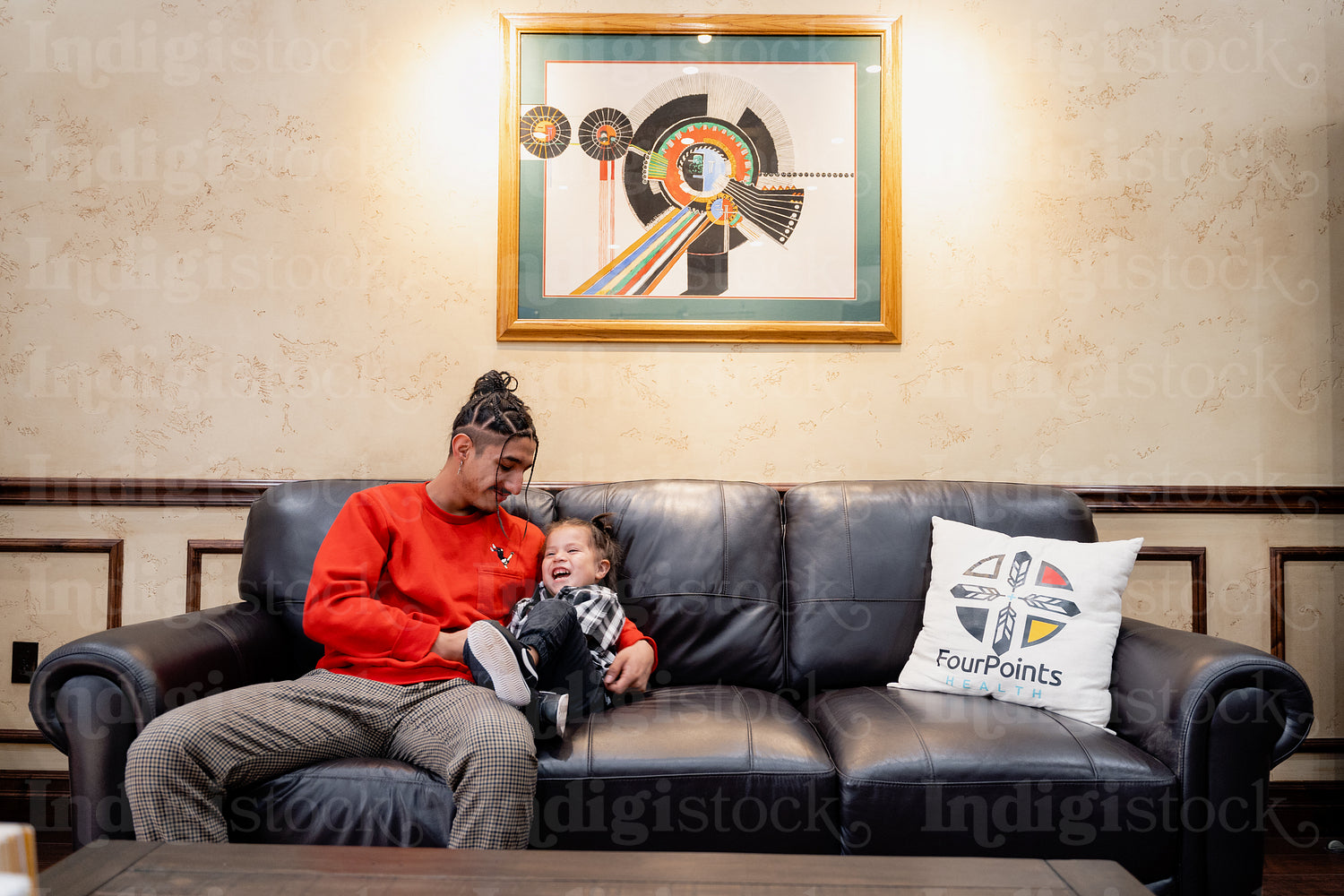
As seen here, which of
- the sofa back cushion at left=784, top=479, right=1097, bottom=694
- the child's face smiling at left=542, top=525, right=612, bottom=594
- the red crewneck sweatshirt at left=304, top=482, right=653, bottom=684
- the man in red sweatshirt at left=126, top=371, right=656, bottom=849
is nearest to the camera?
the man in red sweatshirt at left=126, top=371, right=656, bottom=849

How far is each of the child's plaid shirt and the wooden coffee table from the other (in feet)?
2.40

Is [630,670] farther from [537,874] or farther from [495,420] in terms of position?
[537,874]

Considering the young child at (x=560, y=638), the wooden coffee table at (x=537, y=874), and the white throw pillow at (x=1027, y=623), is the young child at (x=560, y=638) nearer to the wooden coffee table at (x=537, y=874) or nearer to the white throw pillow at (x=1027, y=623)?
the wooden coffee table at (x=537, y=874)

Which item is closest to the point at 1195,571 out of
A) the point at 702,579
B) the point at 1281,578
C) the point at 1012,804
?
the point at 1281,578

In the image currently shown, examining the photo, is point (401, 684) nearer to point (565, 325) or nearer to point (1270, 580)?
point (565, 325)

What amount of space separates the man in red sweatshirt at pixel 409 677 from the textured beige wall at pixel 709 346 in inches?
21.6

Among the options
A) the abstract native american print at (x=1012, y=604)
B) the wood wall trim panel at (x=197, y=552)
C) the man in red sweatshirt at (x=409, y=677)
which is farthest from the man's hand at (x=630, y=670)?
the wood wall trim panel at (x=197, y=552)

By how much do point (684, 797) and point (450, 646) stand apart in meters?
0.53

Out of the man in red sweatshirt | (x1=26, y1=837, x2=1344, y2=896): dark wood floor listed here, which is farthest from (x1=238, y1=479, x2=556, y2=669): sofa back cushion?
(x1=26, y1=837, x2=1344, y2=896): dark wood floor

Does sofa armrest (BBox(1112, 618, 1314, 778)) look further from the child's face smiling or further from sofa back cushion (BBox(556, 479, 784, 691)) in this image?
the child's face smiling

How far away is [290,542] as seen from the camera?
1825mm

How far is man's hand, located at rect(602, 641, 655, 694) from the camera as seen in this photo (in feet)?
5.29

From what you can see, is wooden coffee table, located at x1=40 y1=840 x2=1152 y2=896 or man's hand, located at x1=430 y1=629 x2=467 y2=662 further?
man's hand, located at x1=430 y1=629 x2=467 y2=662

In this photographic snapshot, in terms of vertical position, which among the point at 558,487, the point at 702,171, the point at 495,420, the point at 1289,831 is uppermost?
the point at 702,171
